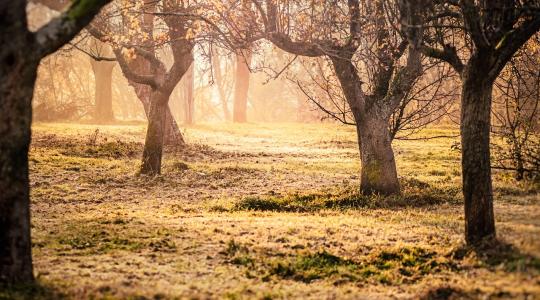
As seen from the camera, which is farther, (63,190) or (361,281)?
(63,190)

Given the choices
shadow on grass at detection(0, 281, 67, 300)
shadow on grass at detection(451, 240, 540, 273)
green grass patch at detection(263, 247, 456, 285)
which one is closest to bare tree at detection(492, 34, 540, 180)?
shadow on grass at detection(451, 240, 540, 273)

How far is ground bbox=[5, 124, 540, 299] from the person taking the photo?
23.5ft

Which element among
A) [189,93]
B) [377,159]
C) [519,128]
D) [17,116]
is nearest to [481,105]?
[377,159]

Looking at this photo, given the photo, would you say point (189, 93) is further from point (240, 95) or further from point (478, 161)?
point (478, 161)

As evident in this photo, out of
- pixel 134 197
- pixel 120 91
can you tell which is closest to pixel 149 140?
pixel 134 197

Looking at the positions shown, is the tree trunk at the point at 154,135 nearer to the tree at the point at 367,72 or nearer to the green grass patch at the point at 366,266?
the tree at the point at 367,72

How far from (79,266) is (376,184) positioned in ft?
28.0

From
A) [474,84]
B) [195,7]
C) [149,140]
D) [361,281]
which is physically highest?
[195,7]

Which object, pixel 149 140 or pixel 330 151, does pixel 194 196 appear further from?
pixel 330 151

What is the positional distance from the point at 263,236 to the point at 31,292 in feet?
13.9

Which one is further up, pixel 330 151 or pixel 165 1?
pixel 165 1

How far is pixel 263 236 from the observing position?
9875mm

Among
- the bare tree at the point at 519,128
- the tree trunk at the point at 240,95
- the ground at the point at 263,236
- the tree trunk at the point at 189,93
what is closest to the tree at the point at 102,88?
the tree trunk at the point at 189,93

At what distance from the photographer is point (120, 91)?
→ 196ft
